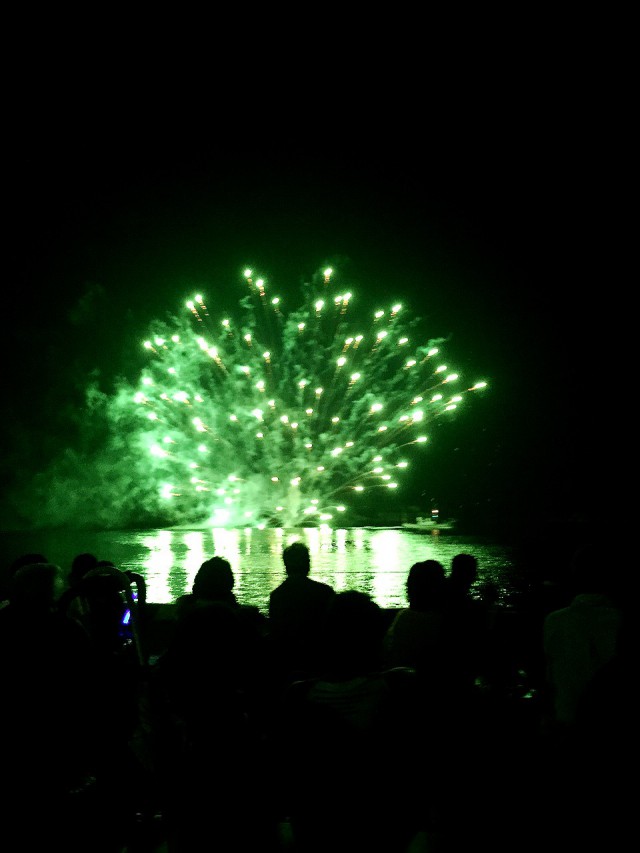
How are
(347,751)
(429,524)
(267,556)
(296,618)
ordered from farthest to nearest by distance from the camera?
(429,524) < (267,556) < (296,618) < (347,751)

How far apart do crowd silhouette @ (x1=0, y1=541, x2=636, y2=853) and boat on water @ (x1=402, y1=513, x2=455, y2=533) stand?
1351 inches

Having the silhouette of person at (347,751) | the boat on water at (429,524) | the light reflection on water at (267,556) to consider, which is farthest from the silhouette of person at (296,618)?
the boat on water at (429,524)

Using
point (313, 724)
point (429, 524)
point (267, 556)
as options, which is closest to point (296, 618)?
point (313, 724)

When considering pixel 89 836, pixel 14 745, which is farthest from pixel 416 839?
pixel 14 745

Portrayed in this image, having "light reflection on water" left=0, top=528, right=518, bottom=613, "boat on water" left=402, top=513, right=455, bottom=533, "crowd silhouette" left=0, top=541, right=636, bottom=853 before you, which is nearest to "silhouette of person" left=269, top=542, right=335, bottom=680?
"crowd silhouette" left=0, top=541, right=636, bottom=853

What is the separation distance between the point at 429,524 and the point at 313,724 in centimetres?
4189

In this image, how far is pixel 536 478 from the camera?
5306 cm

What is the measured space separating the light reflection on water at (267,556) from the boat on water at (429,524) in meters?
4.85

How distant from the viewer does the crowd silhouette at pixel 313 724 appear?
2.75 meters

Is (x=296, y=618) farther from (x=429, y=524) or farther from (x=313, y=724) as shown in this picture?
(x=429, y=524)

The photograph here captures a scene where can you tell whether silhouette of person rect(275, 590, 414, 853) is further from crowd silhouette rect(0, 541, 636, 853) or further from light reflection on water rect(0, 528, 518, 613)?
light reflection on water rect(0, 528, 518, 613)

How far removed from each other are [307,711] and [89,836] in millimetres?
1764

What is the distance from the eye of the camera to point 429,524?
43781 millimetres

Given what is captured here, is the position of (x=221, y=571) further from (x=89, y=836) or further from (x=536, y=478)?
(x=536, y=478)
